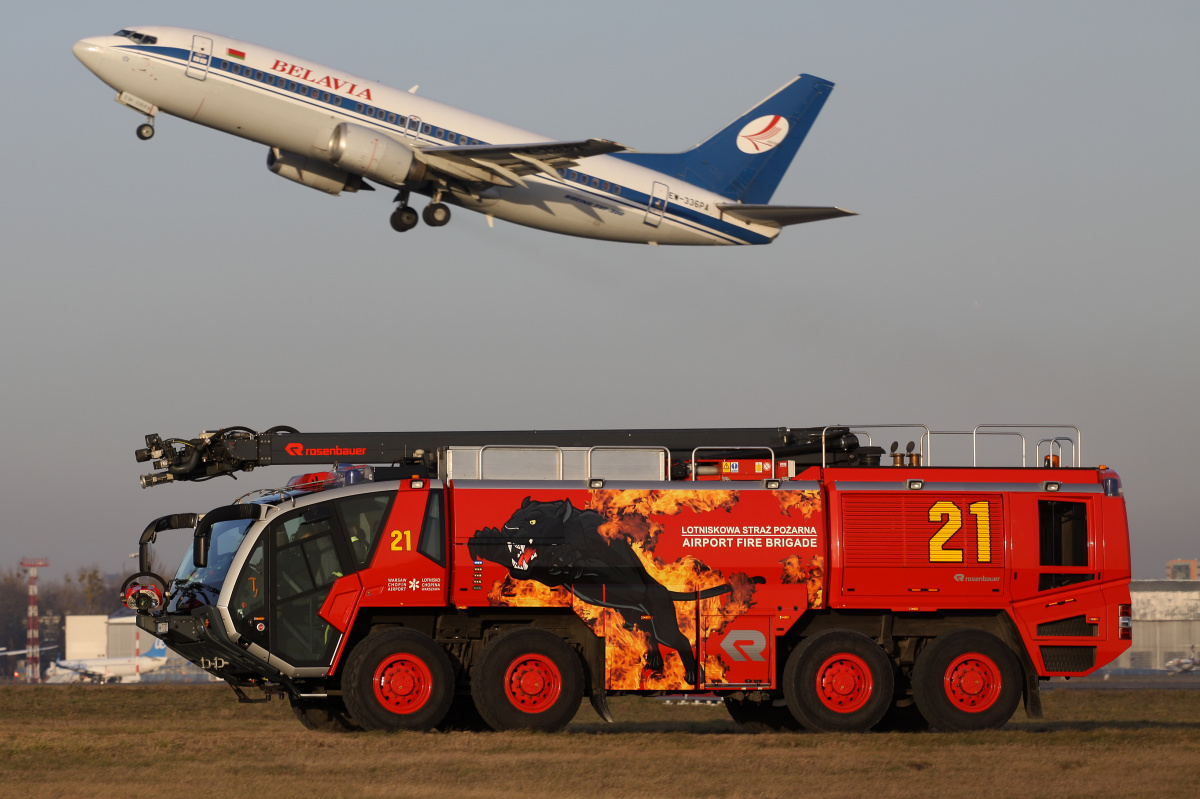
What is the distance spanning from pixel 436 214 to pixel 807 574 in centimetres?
2255

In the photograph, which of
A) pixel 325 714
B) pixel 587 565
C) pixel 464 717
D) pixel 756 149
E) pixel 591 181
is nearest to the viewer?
pixel 587 565

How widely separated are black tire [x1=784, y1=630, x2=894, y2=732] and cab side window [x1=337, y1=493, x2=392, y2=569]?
4761 mm

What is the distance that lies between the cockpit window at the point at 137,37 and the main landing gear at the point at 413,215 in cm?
718

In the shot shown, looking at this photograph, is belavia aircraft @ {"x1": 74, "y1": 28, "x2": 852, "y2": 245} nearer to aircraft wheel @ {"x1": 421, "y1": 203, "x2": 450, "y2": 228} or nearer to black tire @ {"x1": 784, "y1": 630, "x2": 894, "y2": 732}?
aircraft wheel @ {"x1": 421, "y1": 203, "x2": 450, "y2": 228}

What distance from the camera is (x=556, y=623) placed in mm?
14711

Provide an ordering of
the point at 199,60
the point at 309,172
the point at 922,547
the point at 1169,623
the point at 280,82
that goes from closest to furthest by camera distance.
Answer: the point at 922,547, the point at 199,60, the point at 280,82, the point at 309,172, the point at 1169,623

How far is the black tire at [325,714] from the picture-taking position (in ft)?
50.6

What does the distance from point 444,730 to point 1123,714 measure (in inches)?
560

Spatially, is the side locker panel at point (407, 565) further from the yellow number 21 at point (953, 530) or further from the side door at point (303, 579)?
the yellow number 21 at point (953, 530)

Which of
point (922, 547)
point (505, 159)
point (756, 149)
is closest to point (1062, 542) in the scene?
point (922, 547)

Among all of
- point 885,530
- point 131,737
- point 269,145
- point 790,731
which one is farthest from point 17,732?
point 269,145

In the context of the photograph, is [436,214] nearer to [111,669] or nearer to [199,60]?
[199,60]

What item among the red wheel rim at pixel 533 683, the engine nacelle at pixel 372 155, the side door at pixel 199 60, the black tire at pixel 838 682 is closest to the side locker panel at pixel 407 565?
the red wheel rim at pixel 533 683

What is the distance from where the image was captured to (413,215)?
118ft
